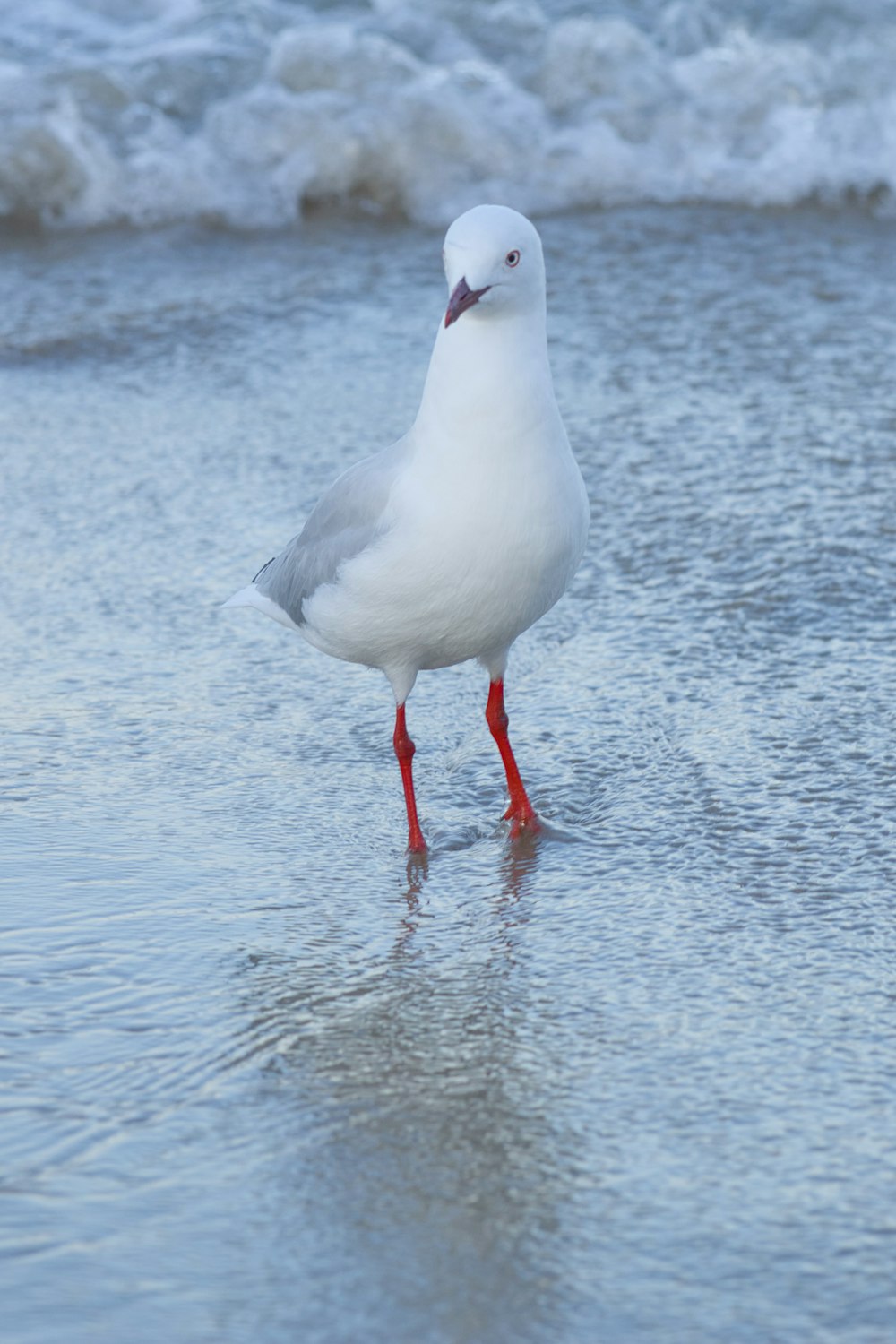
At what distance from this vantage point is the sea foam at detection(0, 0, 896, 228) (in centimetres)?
931

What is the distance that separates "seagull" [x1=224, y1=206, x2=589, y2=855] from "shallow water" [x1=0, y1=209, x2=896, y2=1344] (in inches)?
15.6

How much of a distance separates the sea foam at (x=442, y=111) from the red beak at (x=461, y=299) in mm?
6092

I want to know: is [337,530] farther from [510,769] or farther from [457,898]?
[457,898]

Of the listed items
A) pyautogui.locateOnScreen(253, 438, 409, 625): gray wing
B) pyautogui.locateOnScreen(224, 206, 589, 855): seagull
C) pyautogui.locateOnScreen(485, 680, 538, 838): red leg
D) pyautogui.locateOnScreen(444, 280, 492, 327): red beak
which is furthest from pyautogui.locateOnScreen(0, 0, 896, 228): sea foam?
pyautogui.locateOnScreen(444, 280, 492, 327): red beak

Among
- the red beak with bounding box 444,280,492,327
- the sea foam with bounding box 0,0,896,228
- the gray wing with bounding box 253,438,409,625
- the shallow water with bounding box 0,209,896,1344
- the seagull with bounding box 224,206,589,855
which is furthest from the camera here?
the sea foam with bounding box 0,0,896,228

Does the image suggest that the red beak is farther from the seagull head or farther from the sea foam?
the sea foam

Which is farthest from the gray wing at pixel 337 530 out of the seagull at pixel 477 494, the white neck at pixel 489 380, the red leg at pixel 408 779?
the red leg at pixel 408 779

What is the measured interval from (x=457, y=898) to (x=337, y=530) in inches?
31.8

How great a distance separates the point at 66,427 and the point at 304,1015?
3702 mm

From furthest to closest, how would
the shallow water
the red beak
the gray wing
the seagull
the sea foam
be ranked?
1. the sea foam
2. the gray wing
3. the seagull
4. the red beak
5. the shallow water

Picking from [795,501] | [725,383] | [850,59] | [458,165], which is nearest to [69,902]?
[795,501]

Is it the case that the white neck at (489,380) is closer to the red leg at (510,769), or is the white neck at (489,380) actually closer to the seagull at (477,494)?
the seagull at (477,494)

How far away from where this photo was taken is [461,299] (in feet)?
10.7

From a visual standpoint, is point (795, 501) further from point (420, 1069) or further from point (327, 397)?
point (420, 1069)
